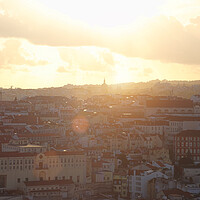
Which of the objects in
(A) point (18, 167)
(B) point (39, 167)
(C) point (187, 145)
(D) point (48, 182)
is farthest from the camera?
(C) point (187, 145)

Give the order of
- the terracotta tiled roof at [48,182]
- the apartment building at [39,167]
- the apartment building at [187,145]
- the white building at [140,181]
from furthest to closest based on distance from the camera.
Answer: the apartment building at [187,145] → the apartment building at [39,167] → the white building at [140,181] → the terracotta tiled roof at [48,182]

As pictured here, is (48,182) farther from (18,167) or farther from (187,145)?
(187,145)

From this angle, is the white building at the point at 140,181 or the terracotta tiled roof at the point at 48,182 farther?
the white building at the point at 140,181

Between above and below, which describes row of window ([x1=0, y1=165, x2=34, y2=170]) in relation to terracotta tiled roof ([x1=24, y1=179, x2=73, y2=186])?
above

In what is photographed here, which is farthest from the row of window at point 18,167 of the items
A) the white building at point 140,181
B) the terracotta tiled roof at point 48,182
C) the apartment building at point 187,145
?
the apartment building at point 187,145

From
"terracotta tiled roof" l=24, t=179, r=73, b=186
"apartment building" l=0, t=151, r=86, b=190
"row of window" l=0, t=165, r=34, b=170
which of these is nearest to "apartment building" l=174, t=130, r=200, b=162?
"apartment building" l=0, t=151, r=86, b=190

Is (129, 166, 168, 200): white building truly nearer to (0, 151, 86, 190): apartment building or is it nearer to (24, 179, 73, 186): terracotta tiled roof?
(0, 151, 86, 190): apartment building

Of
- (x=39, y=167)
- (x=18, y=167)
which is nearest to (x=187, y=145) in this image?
(x=39, y=167)

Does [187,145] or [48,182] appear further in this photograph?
[187,145]

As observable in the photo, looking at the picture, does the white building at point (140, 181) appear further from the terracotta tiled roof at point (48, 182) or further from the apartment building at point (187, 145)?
the apartment building at point (187, 145)

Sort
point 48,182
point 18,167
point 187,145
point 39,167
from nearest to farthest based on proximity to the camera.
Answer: point 48,182
point 18,167
point 39,167
point 187,145

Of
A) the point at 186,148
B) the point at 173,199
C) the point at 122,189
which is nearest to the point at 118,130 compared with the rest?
the point at 186,148

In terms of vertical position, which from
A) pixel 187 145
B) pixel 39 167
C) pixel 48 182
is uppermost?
pixel 187 145
